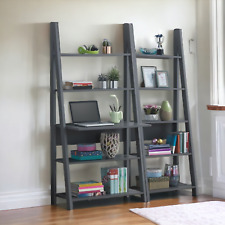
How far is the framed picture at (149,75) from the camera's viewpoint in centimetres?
552

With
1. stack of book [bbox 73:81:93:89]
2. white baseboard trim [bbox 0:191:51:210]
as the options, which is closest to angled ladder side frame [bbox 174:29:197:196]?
stack of book [bbox 73:81:93:89]

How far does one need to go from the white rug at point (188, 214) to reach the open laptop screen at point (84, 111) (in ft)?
3.33

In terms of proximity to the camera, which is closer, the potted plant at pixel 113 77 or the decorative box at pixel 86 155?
the decorative box at pixel 86 155

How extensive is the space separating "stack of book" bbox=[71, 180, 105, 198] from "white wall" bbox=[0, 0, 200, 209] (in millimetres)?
297

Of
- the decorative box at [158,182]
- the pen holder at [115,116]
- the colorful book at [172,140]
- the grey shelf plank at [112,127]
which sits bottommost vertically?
the decorative box at [158,182]

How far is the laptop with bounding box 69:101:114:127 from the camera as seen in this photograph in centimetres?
521

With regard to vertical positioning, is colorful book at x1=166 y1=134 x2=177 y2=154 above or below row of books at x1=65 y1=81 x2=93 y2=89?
below

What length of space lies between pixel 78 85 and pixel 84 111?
32 cm

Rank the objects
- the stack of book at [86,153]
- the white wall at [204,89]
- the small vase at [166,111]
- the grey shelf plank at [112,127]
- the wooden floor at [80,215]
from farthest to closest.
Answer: the white wall at [204,89] < the small vase at [166,111] < the stack of book at [86,153] < the grey shelf plank at [112,127] < the wooden floor at [80,215]

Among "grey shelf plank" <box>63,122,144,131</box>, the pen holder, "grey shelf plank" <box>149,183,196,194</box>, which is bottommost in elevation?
"grey shelf plank" <box>149,183,196,194</box>

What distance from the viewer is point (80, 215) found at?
4.72 m

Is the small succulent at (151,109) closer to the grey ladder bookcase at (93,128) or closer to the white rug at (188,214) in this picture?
the grey ladder bookcase at (93,128)

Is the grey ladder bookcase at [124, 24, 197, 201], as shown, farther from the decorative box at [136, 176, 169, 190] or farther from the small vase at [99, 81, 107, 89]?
the small vase at [99, 81, 107, 89]

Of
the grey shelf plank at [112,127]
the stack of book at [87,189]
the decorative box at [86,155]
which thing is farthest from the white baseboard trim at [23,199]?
the grey shelf plank at [112,127]
